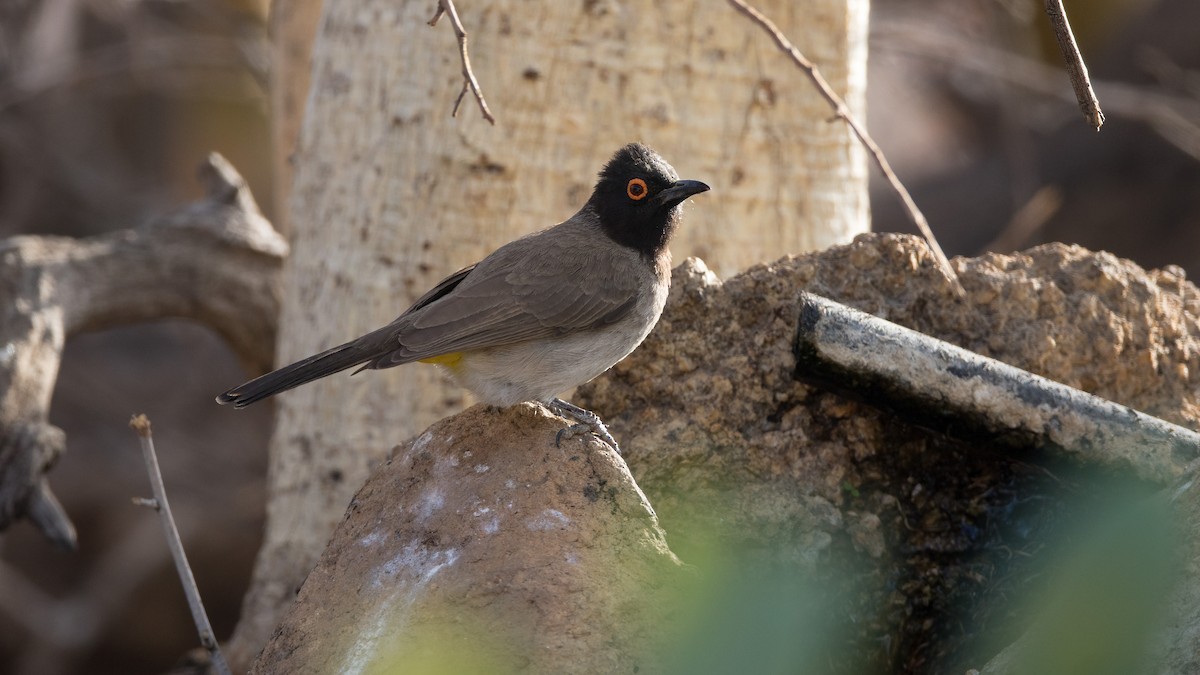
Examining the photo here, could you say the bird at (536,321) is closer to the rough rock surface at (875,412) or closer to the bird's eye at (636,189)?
the bird's eye at (636,189)

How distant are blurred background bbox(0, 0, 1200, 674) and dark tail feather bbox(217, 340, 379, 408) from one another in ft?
17.1

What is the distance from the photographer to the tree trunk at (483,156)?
16.0ft

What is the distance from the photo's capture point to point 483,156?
A: 16.1ft

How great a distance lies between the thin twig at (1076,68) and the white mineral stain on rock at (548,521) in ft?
4.82

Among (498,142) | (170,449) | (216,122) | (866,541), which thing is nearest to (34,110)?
(216,122)

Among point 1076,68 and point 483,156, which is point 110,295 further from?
point 1076,68

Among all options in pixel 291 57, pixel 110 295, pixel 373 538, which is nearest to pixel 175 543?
pixel 373 538

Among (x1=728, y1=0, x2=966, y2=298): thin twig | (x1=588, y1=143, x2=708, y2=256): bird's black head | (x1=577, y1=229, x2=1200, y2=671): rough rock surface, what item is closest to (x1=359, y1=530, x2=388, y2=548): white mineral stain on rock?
(x1=577, y1=229, x2=1200, y2=671): rough rock surface

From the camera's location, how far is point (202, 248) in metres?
6.28

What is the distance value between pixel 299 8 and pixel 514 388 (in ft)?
13.1

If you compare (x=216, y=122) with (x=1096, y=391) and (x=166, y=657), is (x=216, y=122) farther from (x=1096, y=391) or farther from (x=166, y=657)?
(x=1096, y=391)

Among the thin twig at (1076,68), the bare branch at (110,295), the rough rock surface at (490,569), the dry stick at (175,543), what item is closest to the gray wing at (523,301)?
the rough rock surface at (490,569)

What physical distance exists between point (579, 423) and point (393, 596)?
782 mm

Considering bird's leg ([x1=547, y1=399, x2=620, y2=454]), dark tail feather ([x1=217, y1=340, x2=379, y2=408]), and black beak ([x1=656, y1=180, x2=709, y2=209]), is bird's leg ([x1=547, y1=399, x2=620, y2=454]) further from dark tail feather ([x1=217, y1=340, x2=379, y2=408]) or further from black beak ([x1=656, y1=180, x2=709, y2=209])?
black beak ([x1=656, y1=180, x2=709, y2=209])
